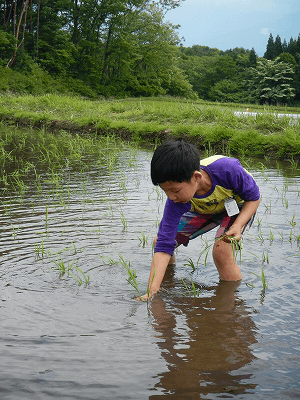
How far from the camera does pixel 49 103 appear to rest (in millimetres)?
14766

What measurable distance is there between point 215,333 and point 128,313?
0.49 metres

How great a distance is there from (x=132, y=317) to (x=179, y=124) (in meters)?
7.49

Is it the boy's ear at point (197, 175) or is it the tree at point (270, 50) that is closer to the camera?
the boy's ear at point (197, 175)

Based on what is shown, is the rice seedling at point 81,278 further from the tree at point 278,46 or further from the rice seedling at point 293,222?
the tree at point 278,46

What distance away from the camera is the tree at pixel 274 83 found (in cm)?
4212

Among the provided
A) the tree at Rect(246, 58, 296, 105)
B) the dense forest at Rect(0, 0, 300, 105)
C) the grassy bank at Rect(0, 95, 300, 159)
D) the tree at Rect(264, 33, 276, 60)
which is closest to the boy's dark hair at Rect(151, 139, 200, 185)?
the grassy bank at Rect(0, 95, 300, 159)

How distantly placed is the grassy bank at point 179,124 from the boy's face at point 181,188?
527 cm

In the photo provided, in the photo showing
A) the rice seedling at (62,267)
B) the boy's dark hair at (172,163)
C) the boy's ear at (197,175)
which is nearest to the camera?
the boy's dark hair at (172,163)

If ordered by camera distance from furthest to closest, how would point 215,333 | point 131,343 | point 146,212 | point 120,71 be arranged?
point 120,71
point 146,212
point 215,333
point 131,343

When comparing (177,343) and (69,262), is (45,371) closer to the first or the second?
(177,343)

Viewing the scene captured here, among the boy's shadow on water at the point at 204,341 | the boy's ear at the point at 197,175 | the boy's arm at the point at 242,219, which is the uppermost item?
the boy's ear at the point at 197,175

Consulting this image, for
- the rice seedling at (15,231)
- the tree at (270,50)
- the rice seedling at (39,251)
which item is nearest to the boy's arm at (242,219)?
the rice seedling at (39,251)

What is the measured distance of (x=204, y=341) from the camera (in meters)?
2.21

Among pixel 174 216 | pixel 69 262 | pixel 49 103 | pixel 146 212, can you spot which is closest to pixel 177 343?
pixel 174 216
